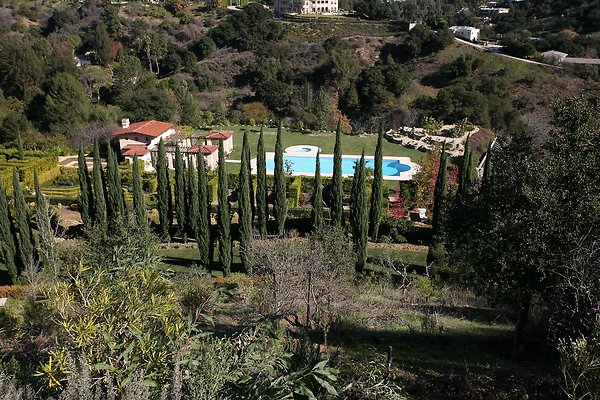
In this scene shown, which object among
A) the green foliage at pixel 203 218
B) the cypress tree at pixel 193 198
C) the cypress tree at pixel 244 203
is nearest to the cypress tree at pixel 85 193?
the cypress tree at pixel 193 198

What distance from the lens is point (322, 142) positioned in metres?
52.7

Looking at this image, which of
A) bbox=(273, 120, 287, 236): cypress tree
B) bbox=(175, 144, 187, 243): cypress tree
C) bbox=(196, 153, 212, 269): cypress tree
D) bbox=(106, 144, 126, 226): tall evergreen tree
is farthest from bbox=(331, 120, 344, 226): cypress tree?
bbox=(106, 144, 126, 226): tall evergreen tree

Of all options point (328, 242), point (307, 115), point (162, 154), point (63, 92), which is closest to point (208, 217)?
point (162, 154)

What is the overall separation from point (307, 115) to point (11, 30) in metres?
55.0

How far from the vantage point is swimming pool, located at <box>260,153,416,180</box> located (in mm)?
41656

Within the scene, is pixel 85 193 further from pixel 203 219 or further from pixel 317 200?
pixel 317 200

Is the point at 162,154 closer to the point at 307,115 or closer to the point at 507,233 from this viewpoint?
the point at 507,233

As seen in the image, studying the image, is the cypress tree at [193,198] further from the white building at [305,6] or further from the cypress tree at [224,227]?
the white building at [305,6]

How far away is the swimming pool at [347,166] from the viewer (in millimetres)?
41656

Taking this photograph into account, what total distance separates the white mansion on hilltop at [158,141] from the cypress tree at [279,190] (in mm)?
13642

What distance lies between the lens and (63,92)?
159 feet

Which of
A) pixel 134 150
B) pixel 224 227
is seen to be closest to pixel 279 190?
pixel 224 227

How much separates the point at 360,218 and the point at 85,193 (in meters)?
14.9

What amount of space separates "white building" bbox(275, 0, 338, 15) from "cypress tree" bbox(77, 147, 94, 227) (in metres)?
91.1
